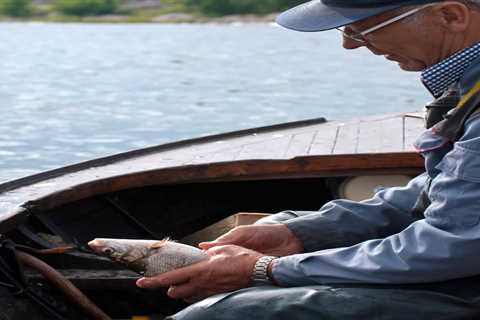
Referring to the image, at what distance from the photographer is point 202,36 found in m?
50.2

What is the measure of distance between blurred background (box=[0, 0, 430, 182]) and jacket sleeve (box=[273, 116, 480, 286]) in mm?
3278

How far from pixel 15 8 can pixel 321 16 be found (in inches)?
2477

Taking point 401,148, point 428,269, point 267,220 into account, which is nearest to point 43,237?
point 267,220

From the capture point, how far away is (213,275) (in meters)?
2.49

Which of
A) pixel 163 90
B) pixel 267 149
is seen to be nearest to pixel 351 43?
pixel 267 149

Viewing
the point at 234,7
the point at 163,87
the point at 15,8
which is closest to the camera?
the point at 163,87

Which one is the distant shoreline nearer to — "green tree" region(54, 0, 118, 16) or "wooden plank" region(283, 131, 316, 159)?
"green tree" region(54, 0, 118, 16)

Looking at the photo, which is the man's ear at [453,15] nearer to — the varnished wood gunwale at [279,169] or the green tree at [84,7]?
the varnished wood gunwale at [279,169]

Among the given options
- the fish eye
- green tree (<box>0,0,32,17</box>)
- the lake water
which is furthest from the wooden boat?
green tree (<box>0,0,32,17</box>)

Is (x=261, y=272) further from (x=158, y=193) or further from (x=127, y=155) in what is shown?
(x=127, y=155)

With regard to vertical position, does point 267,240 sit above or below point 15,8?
above

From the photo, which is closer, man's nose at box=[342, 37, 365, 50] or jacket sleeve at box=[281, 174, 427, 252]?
man's nose at box=[342, 37, 365, 50]

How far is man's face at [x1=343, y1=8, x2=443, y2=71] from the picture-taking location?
235cm

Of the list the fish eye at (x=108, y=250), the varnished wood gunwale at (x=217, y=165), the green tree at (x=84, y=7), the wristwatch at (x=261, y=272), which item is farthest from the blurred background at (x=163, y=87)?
the green tree at (x=84, y=7)
